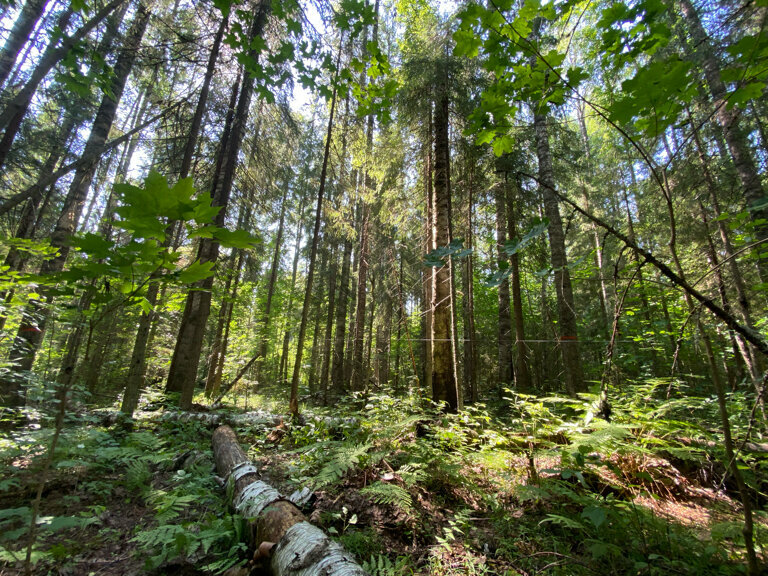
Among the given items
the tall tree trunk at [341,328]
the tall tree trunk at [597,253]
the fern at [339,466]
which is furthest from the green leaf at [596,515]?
the tall tree trunk at [597,253]

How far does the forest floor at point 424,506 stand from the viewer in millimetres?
2188

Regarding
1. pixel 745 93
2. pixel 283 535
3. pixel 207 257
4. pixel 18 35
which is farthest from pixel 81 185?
pixel 745 93

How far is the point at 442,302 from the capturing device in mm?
5812

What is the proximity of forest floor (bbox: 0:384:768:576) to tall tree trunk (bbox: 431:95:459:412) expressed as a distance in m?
1.22

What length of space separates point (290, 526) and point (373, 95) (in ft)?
13.7

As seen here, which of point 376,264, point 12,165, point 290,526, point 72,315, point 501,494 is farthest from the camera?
point 376,264

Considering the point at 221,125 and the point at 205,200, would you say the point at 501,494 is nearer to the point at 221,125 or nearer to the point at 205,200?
the point at 205,200

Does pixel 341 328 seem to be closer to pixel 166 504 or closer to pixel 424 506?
pixel 424 506

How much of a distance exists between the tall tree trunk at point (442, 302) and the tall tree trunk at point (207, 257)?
4.37 m

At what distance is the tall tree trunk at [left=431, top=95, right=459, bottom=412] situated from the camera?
5688 mm

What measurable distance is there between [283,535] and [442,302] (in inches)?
170

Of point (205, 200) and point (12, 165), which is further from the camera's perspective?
point (12, 165)

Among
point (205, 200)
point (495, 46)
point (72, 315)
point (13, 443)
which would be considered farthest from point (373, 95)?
point (13, 443)

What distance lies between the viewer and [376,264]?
12031mm
